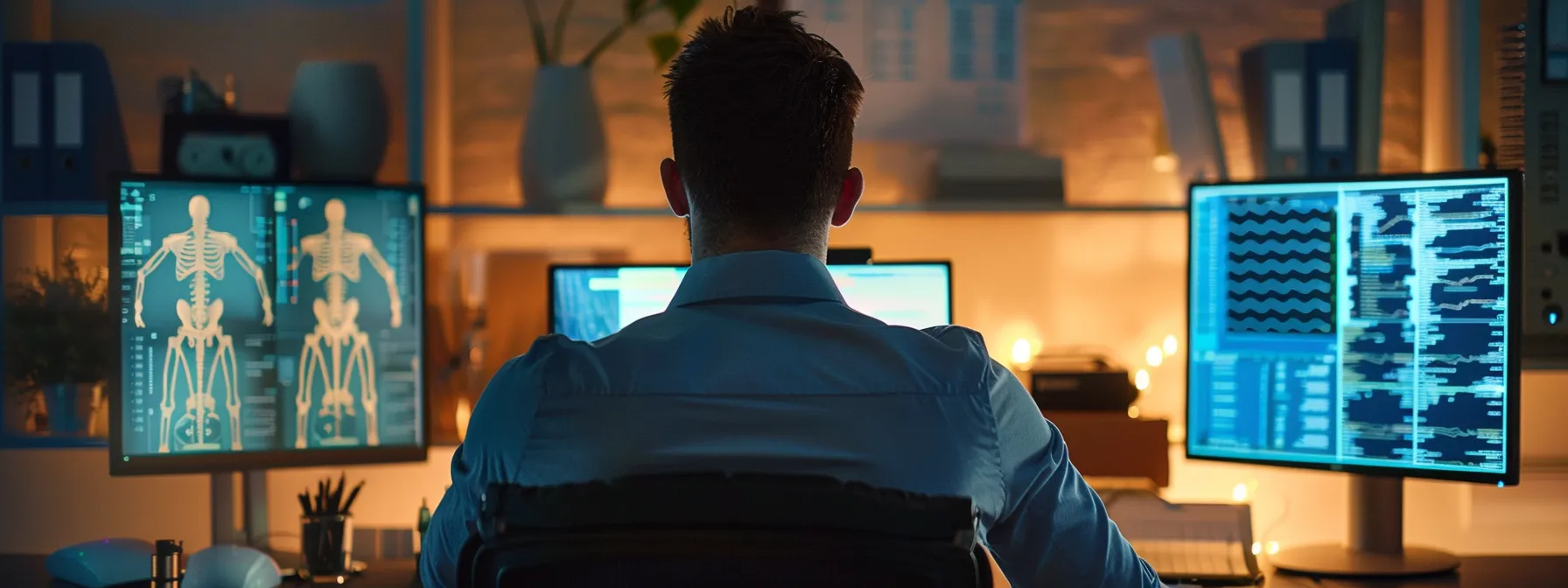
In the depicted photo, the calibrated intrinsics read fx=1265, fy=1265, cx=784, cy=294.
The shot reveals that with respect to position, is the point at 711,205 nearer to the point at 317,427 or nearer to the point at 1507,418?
the point at 317,427

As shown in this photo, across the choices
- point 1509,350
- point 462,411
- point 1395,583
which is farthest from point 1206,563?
point 462,411

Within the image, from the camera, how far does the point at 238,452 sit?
192 centimetres

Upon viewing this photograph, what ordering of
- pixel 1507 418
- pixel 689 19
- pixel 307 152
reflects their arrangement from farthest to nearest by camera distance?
1. pixel 689 19
2. pixel 307 152
3. pixel 1507 418

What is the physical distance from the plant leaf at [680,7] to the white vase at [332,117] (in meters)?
0.53

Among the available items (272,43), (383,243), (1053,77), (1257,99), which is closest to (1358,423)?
(1257,99)

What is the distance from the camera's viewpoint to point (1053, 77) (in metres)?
2.45

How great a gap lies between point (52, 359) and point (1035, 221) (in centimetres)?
175

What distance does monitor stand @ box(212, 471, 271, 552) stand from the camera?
2025 mm

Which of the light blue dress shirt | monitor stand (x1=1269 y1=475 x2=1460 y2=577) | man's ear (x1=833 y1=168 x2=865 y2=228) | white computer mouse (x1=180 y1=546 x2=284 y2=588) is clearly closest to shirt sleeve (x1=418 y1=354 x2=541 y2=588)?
the light blue dress shirt

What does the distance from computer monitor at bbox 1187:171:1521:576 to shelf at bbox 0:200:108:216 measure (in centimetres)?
175

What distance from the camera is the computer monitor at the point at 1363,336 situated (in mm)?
1748

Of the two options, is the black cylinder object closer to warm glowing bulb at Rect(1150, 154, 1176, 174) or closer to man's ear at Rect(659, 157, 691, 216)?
man's ear at Rect(659, 157, 691, 216)

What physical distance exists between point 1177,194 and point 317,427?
161 cm

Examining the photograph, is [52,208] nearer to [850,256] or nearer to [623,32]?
[623,32]
